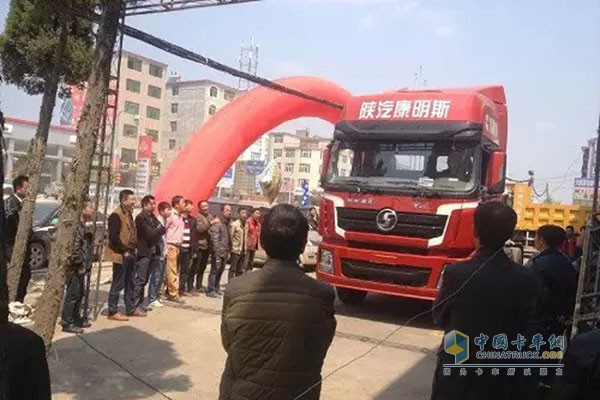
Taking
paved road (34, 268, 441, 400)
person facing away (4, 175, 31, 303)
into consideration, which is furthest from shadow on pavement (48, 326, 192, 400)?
person facing away (4, 175, 31, 303)

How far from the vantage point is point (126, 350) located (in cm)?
567

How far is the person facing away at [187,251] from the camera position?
328 inches

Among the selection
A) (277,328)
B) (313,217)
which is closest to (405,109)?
(277,328)

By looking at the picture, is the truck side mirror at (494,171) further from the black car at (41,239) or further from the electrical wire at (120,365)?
the black car at (41,239)

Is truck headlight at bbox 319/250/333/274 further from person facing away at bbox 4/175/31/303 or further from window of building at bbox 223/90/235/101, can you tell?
window of building at bbox 223/90/235/101

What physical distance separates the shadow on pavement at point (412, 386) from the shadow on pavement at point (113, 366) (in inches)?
71.6

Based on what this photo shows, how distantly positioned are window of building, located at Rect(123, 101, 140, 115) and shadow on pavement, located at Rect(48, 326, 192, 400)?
51.1m

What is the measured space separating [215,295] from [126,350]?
3.50m

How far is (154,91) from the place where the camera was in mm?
57125

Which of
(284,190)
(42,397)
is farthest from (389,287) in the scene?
(284,190)

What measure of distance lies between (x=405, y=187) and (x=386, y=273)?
1.21 m

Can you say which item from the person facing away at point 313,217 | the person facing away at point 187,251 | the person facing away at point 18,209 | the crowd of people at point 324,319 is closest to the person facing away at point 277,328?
the crowd of people at point 324,319

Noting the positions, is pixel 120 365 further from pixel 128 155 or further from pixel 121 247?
pixel 128 155

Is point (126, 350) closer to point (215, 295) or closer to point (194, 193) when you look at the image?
point (215, 295)
